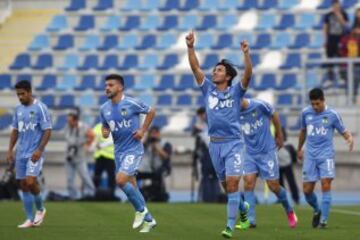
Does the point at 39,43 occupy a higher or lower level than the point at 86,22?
lower

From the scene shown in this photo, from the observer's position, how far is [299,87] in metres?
32.7

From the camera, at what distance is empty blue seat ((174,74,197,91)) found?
Result: 112 ft

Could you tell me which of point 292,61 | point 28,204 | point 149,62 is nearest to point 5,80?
point 149,62

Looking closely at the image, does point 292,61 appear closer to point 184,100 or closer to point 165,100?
point 184,100

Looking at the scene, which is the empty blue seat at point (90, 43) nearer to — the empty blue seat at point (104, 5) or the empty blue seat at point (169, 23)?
the empty blue seat at point (104, 5)

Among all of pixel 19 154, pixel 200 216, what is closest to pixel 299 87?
pixel 200 216

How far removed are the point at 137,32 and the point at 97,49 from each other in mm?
1203

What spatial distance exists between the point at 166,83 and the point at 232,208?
59.8 ft

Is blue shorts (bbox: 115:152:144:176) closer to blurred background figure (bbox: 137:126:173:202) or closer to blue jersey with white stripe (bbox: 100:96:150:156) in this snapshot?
blue jersey with white stripe (bbox: 100:96:150:156)

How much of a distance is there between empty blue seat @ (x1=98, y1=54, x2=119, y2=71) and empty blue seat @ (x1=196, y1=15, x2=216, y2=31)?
2.41m

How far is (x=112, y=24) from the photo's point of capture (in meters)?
37.0

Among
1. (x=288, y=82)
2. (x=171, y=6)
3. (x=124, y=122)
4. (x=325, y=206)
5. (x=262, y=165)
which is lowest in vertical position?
(x=325, y=206)

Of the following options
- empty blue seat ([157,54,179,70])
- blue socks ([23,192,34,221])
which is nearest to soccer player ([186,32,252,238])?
blue socks ([23,192,34,221])

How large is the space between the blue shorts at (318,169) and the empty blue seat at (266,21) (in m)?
15.7
